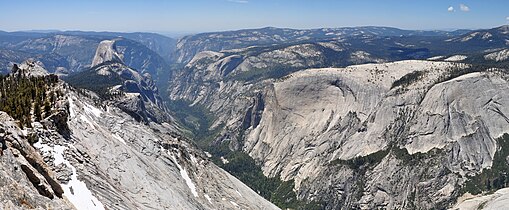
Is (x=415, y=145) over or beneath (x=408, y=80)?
beneath

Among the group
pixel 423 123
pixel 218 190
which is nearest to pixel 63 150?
pixel 218 190

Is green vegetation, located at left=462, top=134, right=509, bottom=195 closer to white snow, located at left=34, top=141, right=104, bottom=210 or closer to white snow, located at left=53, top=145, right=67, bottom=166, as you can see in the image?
→ white snow, located at left=34, top=141, right=104, bottom=210

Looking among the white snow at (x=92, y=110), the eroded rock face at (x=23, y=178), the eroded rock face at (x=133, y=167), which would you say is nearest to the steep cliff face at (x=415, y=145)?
the eroded rock face at (x=133, y=167)

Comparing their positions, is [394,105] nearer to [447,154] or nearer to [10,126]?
[447,154]

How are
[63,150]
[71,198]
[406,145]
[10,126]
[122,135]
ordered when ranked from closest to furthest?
[10,126] → [71,198] → [63,150] → [122,135] → [406,145]

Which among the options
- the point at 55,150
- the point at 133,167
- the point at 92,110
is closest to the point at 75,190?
the point at 55,150

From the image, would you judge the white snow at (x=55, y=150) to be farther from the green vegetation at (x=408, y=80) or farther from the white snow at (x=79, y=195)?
the green vegetation at (x=408, y=80)

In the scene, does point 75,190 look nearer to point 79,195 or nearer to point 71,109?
point 79,195
